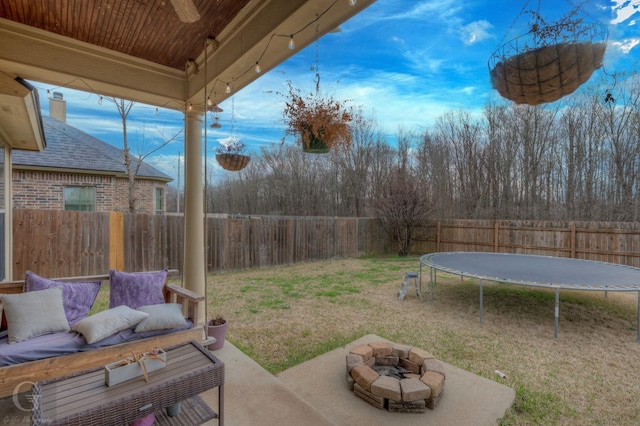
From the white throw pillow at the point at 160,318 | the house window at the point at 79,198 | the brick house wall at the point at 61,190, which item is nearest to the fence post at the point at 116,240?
the brick house wall at the point at 61,190

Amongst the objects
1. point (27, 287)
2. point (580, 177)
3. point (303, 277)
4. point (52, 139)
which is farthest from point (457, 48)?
point (52, 139)

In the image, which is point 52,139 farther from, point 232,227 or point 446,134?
point 446,134

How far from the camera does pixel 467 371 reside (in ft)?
9.01

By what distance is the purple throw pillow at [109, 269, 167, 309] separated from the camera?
274cm

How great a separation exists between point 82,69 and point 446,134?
12.0 meters

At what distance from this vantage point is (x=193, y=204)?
144 inches

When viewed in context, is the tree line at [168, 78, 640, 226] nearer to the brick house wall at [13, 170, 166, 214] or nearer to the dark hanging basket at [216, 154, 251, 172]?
the dark hanging basket at [216, 154, 251, 172]

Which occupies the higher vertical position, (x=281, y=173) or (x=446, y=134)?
(x=446, y=134)

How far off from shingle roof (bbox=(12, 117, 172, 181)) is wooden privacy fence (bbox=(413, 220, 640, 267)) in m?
9.95

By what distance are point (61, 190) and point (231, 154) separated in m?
6.09

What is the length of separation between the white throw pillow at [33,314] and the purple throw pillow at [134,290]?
0.40m

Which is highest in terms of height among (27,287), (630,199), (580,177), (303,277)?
(580,177)

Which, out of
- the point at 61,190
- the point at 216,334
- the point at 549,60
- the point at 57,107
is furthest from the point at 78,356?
the point at 57,107

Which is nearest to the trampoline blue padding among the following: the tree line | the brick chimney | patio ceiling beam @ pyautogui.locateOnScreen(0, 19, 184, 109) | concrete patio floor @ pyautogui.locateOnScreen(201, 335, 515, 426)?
concrete patio floor @ pyautogui.locateOnScreen(201, 335, 515, 426)
